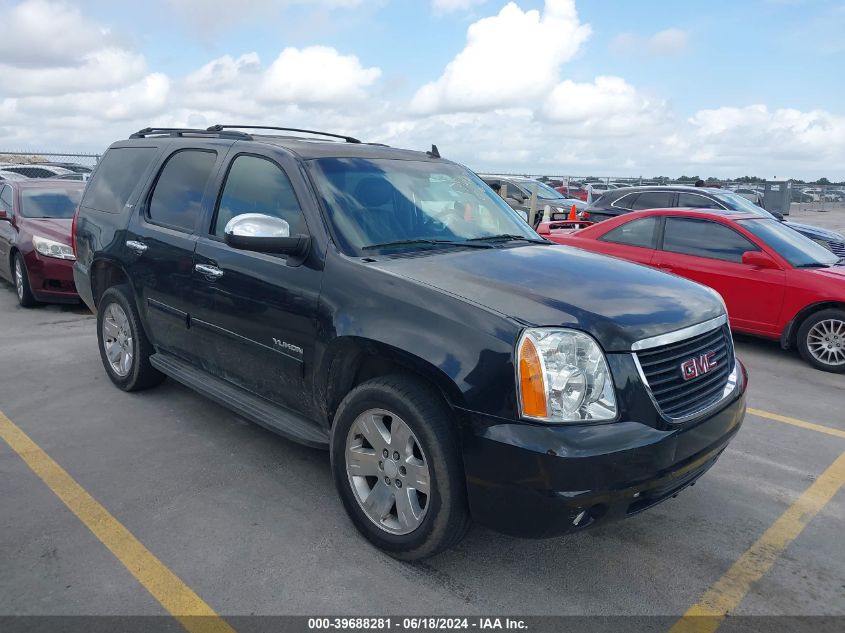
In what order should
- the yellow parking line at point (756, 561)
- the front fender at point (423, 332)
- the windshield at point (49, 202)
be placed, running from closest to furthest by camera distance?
the front fender at point (423, 332) < the yellow parking line at point (756, 561) < the windshield at point (49, 202)

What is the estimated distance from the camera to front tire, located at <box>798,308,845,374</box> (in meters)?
6.53

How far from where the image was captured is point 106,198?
17.6 ft

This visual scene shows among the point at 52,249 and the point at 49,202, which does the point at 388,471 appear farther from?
the point at 49,202

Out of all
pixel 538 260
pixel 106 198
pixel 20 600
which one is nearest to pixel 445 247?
pixel 538 260

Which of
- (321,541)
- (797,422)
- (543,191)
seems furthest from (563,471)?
(543,191)

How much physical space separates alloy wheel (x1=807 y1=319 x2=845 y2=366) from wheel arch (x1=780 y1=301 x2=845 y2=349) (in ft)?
0.48

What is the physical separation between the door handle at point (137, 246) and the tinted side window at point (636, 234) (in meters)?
5.61

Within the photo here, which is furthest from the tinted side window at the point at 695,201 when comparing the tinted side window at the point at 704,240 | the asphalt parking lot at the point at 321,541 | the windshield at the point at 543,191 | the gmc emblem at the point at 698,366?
the gmc emblem at the point at 698,366

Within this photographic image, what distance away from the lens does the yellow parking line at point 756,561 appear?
2779 mm

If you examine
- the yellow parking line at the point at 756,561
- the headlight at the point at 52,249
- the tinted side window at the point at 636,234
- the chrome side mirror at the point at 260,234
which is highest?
the chrome side mirror at the point at 260,234

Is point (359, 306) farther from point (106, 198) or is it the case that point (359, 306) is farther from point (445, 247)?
point (106, 198)

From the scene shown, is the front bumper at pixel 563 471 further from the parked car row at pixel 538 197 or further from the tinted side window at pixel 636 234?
the parked car row at pixel 538 197

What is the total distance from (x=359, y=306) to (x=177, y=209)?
6.70 ft

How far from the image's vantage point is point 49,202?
9.22 metres
